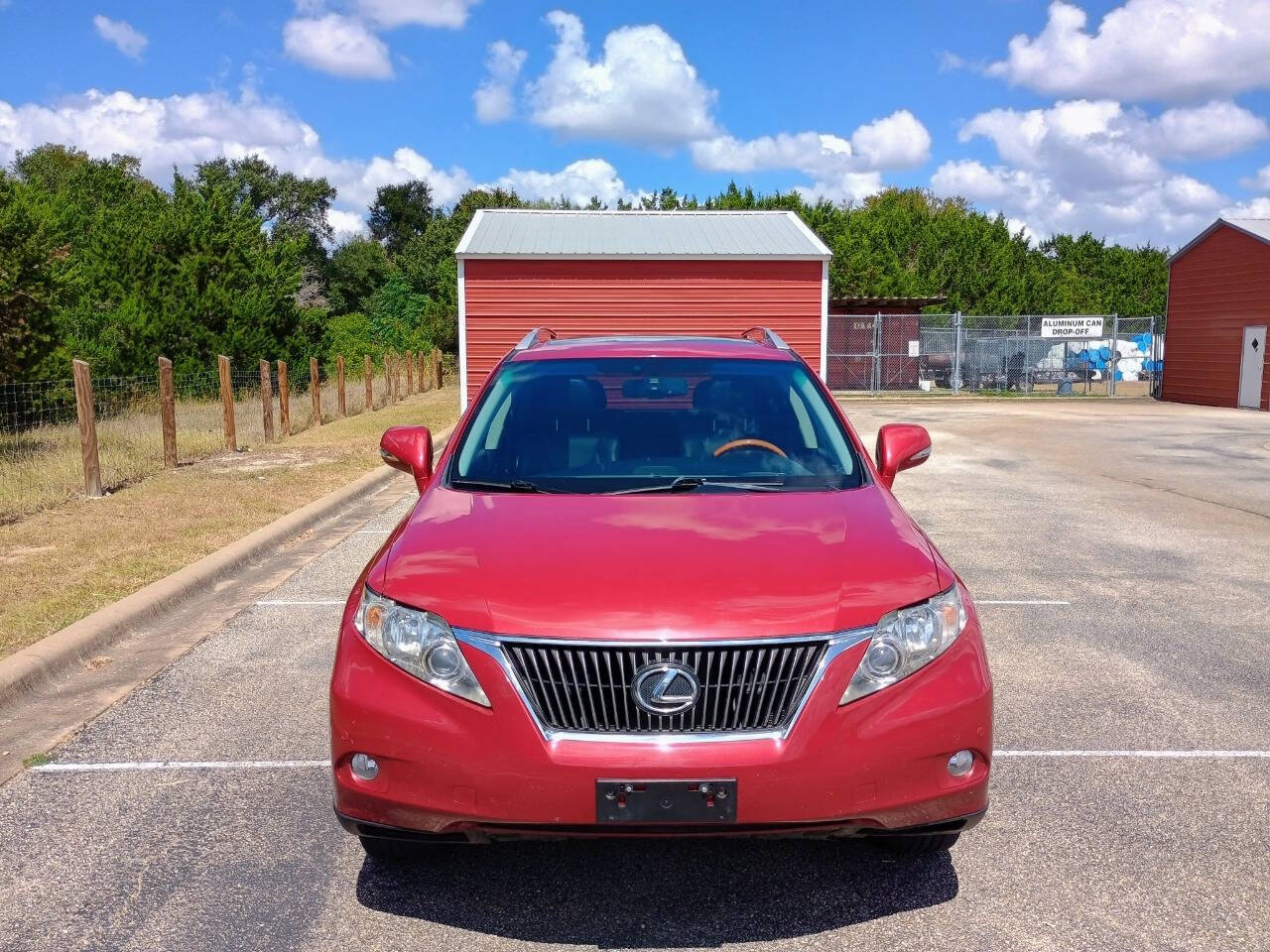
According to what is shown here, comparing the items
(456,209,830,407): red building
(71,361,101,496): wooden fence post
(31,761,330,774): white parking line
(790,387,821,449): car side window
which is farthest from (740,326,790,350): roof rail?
(456,209,830,407): red building

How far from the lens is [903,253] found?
1988 inches

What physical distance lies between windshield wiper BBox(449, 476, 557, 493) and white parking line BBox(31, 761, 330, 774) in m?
1.25

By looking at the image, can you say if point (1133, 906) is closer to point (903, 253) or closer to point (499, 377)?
point (499, 377)

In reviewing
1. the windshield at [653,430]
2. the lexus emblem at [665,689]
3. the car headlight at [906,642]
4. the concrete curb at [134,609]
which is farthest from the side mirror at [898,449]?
the concrete curb at [134,609]

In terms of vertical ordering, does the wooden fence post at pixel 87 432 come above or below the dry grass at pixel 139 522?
above

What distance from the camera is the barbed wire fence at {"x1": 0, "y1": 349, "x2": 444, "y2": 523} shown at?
1085 centimetres

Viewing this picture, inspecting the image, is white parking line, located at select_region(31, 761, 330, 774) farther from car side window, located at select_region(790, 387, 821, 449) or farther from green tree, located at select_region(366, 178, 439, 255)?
green tree, located at select_region(366, 178, 439, 255)

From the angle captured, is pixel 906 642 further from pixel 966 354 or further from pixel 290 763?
pixel 966 354

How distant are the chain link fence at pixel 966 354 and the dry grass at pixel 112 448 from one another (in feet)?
65.0

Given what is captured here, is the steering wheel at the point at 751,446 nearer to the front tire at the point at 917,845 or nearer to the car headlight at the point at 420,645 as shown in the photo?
the front tire at the point at 917,845

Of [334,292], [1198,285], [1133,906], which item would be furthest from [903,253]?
[1133,906]

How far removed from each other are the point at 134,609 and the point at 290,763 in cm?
252

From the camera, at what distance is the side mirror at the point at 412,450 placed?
14.5ft

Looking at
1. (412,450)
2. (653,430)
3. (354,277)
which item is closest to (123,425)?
(412,450)
